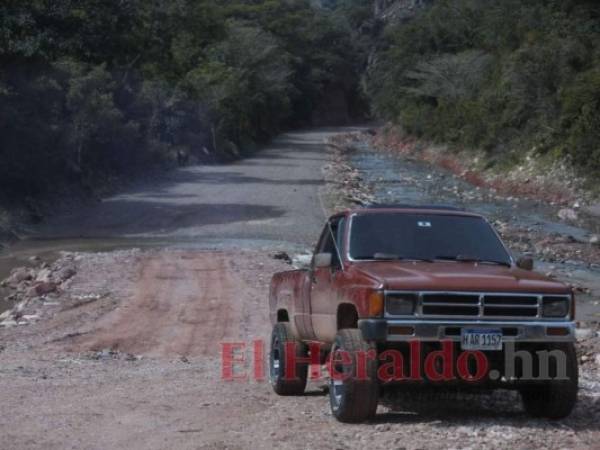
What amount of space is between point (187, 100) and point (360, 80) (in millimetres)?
72579

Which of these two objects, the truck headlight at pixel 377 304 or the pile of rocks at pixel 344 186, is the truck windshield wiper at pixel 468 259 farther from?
the pile of rocks at pixel 344 186

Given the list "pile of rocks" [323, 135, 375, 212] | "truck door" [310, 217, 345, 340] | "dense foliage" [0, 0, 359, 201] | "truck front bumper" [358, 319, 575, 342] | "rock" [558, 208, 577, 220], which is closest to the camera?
"truck front bumper" [358, 319, 575, 342]

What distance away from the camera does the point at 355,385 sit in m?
8.12

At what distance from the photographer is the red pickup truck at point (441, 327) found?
8.03m

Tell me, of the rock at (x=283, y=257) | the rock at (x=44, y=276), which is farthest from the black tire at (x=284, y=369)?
the rock at (x=283, y=257)

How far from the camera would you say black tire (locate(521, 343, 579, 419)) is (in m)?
8.37

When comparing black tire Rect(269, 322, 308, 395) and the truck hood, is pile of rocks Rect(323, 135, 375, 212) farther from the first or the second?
the truck hood

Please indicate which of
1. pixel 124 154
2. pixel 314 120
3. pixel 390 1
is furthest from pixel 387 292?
pixel 390 1

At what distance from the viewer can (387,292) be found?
8.02 meters

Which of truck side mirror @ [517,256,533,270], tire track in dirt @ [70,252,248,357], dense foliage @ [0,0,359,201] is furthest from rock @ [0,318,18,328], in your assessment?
dense foliage @ [0,0,359,201]

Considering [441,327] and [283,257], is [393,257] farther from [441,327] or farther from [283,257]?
[283,257]

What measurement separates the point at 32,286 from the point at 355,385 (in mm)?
13362

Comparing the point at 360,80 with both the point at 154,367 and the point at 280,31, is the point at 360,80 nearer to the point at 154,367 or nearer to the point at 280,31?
the point at 280,31

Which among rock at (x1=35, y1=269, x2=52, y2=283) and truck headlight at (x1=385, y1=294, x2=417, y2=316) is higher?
truck headlight at (x1=385, y1=294, x2=417, y2=316)
